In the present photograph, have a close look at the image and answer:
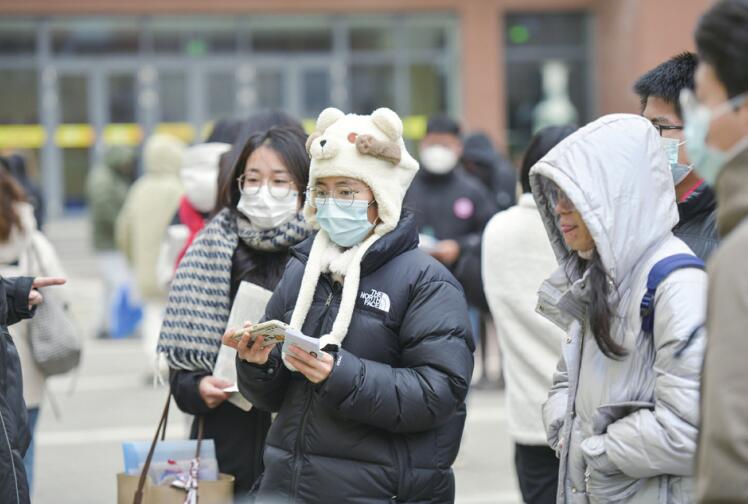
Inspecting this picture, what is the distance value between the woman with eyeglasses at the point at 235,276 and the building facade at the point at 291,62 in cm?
1837

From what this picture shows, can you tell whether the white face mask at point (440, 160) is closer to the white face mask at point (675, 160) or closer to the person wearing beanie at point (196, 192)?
the person wearing beanie at point (196, 192)

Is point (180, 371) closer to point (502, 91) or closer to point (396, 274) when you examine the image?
point (396, 274)

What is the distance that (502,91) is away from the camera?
24.9 meters

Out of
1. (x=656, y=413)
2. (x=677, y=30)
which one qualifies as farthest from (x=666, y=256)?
(x=677, y=30)

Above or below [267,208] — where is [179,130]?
above

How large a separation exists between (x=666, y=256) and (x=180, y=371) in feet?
7.19

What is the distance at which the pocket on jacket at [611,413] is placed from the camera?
3.29 m

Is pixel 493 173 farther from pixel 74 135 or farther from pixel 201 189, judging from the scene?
pixel 74 135

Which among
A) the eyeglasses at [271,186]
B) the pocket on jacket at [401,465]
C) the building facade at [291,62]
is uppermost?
the building facade at [291,62]

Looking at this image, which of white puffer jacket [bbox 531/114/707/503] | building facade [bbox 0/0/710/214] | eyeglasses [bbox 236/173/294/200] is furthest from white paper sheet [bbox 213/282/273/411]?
building facade [bbox 0/0/710/214]

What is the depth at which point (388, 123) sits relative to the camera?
4.00 meters

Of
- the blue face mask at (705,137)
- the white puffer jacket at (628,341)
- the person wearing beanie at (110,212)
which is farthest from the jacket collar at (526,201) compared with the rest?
the person wearing beanie at (110,212)

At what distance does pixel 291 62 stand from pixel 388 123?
20.4m

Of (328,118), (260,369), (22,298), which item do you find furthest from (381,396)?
(22,298)
